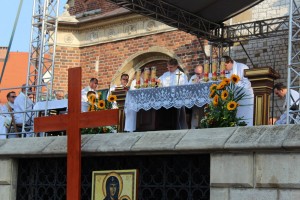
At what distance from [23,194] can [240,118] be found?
3.08 meters

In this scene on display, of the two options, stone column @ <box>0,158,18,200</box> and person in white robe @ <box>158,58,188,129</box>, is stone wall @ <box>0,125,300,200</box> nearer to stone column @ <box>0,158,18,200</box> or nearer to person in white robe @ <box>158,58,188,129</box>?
stone column @ <box>0,158,18,200</box>

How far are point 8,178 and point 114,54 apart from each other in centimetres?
1000

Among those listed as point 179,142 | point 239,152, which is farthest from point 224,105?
point 239,152

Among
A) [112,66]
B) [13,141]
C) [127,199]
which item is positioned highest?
[112,66]

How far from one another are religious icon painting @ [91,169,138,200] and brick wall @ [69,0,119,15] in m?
11.2

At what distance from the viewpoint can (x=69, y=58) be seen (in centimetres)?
1931

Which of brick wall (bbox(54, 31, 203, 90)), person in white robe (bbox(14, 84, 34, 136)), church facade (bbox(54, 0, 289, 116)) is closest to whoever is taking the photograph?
person in white robe (bbox(14, 84, 34, 136))

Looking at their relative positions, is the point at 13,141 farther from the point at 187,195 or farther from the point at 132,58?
the point at 132,58

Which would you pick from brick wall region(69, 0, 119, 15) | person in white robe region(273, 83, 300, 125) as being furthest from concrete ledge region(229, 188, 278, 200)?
brick wall region(69, 0, 119, 15)

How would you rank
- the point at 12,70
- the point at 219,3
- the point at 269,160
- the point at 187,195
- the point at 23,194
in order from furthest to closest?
the point at 12,70
the point at 219,3
the point at 23,194
the point at 187,195
the point at 269,160

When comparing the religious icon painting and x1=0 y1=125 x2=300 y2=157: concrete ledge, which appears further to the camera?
the religious icon painting

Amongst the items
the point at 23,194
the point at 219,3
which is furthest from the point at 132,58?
the point at 23,194

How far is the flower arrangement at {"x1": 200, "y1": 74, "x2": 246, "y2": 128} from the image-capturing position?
797 cm

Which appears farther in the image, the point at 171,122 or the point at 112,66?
the point at 112,66
